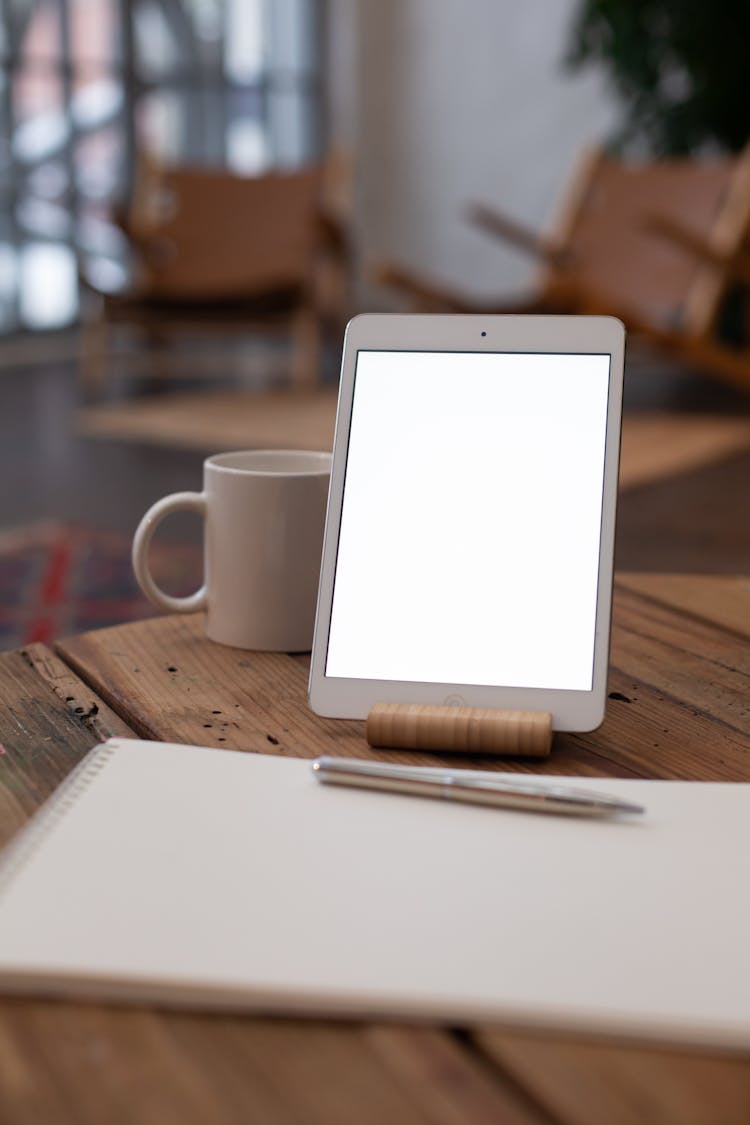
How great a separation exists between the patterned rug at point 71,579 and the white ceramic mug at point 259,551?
1.19 meters

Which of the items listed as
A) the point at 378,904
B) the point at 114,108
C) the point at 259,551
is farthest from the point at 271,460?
the point at 114,108

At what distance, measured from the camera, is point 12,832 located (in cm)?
43

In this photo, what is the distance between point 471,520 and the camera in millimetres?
575

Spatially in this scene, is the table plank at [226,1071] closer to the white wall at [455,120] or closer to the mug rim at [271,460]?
the mug rim at [271,460]

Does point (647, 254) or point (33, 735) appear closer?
point (33, 735)

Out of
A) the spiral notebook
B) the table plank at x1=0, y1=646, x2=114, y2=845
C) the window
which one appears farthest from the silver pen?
the window

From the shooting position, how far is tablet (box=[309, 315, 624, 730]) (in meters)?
0.55

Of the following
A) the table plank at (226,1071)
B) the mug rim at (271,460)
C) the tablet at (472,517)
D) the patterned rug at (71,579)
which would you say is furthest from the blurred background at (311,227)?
the table plank at (226,1071)

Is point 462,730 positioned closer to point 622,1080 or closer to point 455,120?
point 622,1080

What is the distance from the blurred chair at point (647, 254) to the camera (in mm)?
3508

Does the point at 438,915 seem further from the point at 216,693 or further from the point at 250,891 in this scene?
the point at 216,693

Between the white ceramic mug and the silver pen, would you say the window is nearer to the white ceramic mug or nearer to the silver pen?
the white ceramic mug

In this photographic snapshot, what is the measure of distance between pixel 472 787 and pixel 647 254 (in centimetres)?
377

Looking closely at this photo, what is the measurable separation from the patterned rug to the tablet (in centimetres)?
129
